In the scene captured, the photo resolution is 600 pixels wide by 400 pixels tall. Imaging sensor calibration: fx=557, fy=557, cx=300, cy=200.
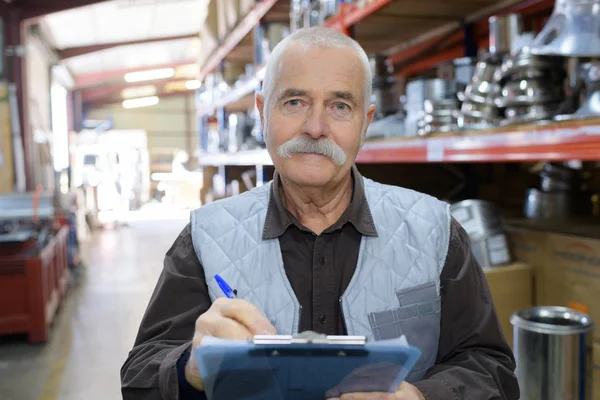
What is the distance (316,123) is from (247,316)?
0.48 meters

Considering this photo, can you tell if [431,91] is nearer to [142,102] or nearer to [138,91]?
[138,91]

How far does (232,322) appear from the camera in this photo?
967 mm

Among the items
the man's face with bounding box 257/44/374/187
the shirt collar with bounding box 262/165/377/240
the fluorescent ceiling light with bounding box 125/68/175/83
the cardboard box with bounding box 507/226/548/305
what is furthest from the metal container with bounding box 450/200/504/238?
the fluorescent ceiling light with bounding box 125/68/175/83

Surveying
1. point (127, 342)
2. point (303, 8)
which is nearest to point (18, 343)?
point (127, 342)

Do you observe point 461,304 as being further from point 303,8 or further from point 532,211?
point 303,8

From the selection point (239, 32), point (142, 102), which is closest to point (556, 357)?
point (239, 32)

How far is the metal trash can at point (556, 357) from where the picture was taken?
5.84ft

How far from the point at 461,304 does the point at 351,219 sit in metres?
0.32

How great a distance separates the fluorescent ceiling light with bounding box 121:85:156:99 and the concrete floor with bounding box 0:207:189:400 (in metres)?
10.8

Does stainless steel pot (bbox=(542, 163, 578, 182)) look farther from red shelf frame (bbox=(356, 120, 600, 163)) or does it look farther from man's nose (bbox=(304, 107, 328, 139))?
man's nose (bbox=(304, 107, 328, 139))

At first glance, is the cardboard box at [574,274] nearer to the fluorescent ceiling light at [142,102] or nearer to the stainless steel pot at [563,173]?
the stainless steel pot at [563,173]

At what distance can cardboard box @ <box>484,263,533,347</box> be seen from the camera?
7.37 ft

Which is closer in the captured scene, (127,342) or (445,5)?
(445,5)

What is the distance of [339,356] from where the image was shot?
32.4 inches
